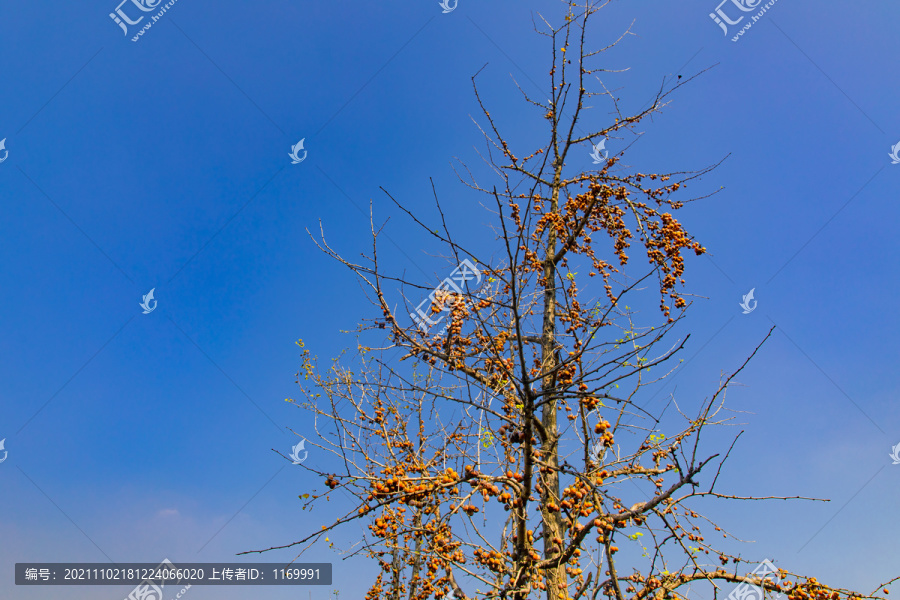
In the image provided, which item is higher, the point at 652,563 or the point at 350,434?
the point at 350,434

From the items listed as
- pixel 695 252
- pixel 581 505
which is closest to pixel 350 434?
pixel 581 505

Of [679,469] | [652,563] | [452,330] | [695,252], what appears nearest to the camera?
[679,469]

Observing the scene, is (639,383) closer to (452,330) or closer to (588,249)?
(452,330)

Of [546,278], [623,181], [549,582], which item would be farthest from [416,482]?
[623,181]

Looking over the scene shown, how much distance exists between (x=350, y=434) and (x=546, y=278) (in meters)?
3.21

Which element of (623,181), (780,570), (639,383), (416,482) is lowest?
(780,570)

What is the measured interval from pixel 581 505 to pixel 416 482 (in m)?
1.28

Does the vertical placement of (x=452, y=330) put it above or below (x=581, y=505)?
above

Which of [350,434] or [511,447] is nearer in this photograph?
[511,447]

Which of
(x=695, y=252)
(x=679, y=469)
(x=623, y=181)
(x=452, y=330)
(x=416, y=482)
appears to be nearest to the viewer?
(x=416, y=482)

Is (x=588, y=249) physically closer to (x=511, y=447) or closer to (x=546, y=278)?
(x=546, y=278)

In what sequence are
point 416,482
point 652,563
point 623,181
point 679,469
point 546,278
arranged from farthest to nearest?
point 623,181, point 546,278, point 652,563, point 679,469, point 416,482

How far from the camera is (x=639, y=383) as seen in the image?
4.35 meters

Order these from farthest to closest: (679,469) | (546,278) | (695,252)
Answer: (546,278), (695,252), (679,469)
